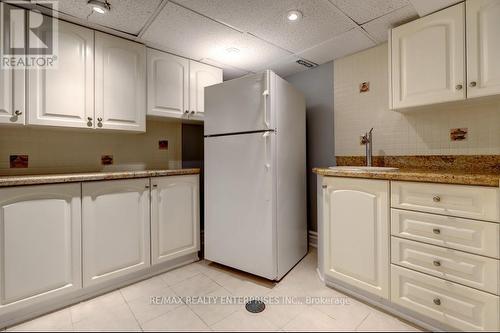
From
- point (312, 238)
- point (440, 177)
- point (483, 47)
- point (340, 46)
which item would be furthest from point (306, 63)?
point (312, 238)

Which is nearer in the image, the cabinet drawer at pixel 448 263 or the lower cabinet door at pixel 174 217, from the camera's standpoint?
the cabinet drawer at pixel 448 263

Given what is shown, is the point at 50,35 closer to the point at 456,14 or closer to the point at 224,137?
the point at 224,137

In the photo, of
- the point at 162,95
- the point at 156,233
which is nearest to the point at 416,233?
the point at 156,233

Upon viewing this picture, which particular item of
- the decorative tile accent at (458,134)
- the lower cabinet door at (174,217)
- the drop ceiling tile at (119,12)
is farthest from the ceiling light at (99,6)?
the decorative tile accent at (458,134)

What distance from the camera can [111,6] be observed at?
5.21 feet

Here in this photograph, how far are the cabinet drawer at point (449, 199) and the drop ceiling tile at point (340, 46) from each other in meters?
1.31

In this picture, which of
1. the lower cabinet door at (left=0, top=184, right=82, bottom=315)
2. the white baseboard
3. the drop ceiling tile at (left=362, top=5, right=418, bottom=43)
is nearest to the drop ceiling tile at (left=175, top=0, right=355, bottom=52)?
the drop ceiling tile at (left=362, top=5, right=418, bottom=43)

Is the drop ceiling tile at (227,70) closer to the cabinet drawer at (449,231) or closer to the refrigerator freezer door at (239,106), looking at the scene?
the refrigerator freezer door at (239,106)

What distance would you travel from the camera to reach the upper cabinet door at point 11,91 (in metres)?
1.53

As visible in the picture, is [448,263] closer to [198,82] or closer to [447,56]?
[447,56]

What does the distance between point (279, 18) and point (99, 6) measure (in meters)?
1.19

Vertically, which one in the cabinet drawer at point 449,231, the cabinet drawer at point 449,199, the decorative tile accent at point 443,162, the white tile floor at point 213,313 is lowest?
the white tile floor at point 213,313

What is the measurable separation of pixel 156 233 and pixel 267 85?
1.50m

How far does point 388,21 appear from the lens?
5.89 ft
